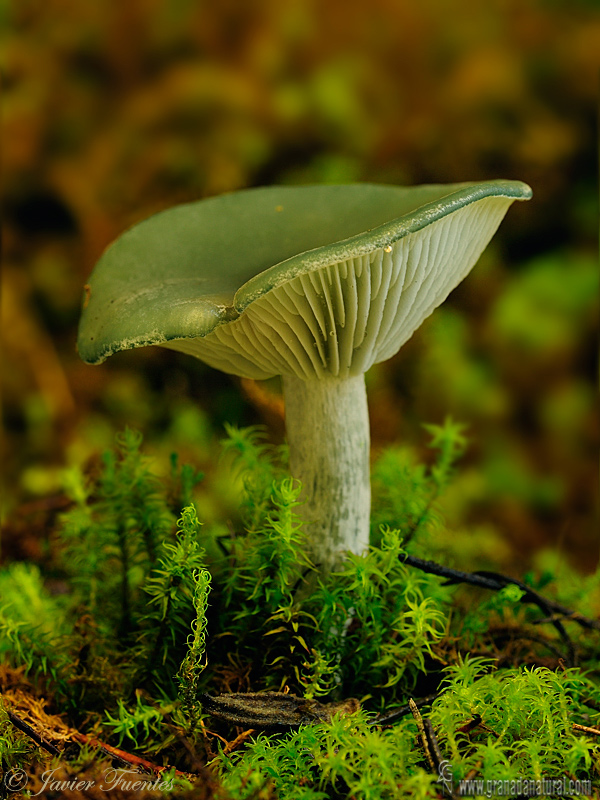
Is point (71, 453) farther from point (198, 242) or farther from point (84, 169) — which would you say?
point (198, 242)

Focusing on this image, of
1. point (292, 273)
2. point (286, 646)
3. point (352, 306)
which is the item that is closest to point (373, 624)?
point (286, 646)

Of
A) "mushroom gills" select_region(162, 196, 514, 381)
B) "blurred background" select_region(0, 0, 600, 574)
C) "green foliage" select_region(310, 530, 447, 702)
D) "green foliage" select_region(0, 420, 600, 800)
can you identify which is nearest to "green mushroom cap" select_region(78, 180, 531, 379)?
"mushroom gills" select_region(162, 196, 514, 381)

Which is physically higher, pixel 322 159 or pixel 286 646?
pixel 322 159

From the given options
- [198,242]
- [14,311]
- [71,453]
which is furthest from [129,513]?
[14,311]

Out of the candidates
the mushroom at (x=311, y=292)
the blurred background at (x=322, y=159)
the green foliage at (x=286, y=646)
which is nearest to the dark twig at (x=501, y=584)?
the green foliage at (x=286, y=646)

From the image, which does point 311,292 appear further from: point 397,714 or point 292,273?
point 397,714

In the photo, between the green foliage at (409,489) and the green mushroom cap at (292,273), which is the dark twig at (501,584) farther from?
the green mushroom cap at (292,273)
